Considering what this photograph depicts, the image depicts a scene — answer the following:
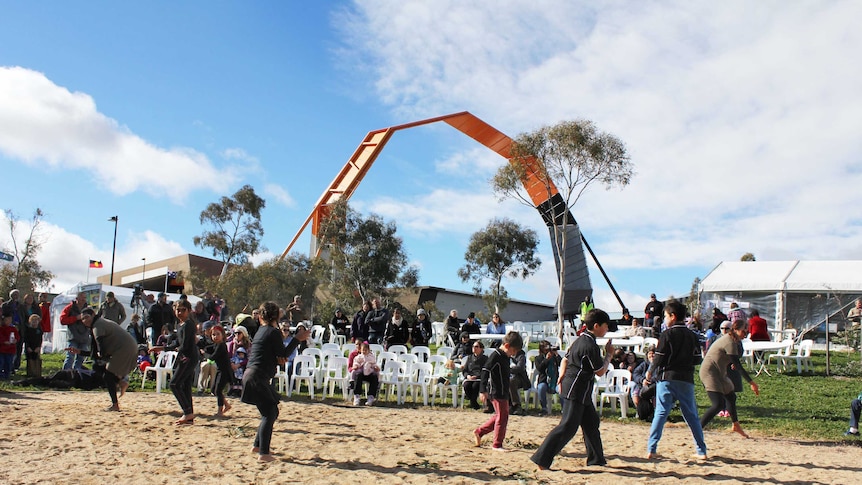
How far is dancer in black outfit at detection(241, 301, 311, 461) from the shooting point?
5.94 metres

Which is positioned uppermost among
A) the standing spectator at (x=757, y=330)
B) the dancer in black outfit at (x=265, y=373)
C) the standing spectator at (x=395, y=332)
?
the standing spectator at (x=757, y=330)

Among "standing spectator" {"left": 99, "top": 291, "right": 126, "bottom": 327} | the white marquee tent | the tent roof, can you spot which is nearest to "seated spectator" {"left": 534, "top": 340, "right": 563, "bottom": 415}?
"standing spectator" {"left": 99, "top": 291, "right": 126, "bottom": 327}

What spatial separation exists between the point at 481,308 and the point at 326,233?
14.4m

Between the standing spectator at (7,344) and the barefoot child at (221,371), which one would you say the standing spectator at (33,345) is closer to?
the standing spectator at (7,344)

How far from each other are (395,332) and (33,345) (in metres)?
6.44

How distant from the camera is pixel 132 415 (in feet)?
27.7

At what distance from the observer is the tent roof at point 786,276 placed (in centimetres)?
1924

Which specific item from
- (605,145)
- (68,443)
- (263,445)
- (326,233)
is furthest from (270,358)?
(326,233)

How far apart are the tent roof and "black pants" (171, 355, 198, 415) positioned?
16747 mm

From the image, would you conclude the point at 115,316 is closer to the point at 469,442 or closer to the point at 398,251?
the point at 469,442

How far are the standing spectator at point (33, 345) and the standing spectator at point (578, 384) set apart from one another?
31.7 ft

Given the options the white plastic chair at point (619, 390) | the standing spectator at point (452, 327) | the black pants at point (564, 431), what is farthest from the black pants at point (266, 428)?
the standing spectator at point (452, 327)

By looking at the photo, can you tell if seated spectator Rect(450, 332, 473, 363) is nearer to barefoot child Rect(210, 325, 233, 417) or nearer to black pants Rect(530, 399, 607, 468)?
barefoot child Rect(210, 325, 233, 417)

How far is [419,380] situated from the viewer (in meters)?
11.5
